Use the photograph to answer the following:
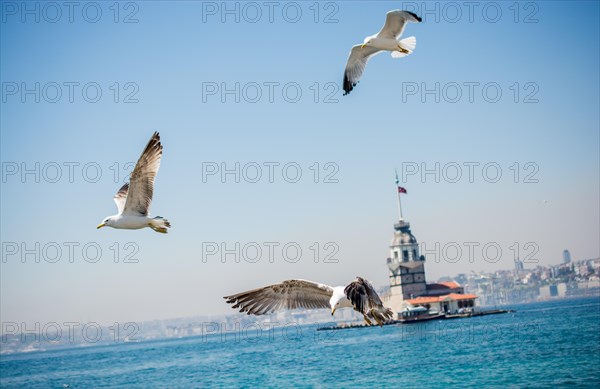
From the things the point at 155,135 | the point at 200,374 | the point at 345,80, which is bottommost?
the point at 200,374

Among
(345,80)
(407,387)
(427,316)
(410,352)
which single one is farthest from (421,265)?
(345,80)

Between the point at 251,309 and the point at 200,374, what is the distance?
157 ft

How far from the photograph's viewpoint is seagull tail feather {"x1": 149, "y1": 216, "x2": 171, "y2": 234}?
10656 mm

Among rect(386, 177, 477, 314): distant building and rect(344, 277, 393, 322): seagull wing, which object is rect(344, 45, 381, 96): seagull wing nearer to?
rect(344, 277, 393, 322): seagull wing

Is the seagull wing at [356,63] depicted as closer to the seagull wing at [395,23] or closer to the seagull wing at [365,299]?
the seagull wing at [395,23]

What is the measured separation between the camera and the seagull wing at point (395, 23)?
11.5 m

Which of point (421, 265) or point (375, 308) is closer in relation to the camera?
point (375, 308)

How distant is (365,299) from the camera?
7.30m

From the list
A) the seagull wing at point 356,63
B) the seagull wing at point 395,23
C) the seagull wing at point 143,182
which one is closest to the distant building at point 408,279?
the seagull wing at point 356,63

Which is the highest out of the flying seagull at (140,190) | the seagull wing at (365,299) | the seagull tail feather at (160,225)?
the flying seagull at (140,190)

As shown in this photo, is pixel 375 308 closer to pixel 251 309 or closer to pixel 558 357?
pixel 251 309

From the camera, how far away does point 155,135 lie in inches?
446

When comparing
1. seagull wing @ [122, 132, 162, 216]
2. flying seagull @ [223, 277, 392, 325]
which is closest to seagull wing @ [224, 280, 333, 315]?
flying seagull @ [223, 277, 392, 325]

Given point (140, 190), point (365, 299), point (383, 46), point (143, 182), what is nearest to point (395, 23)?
point (383, 46)
